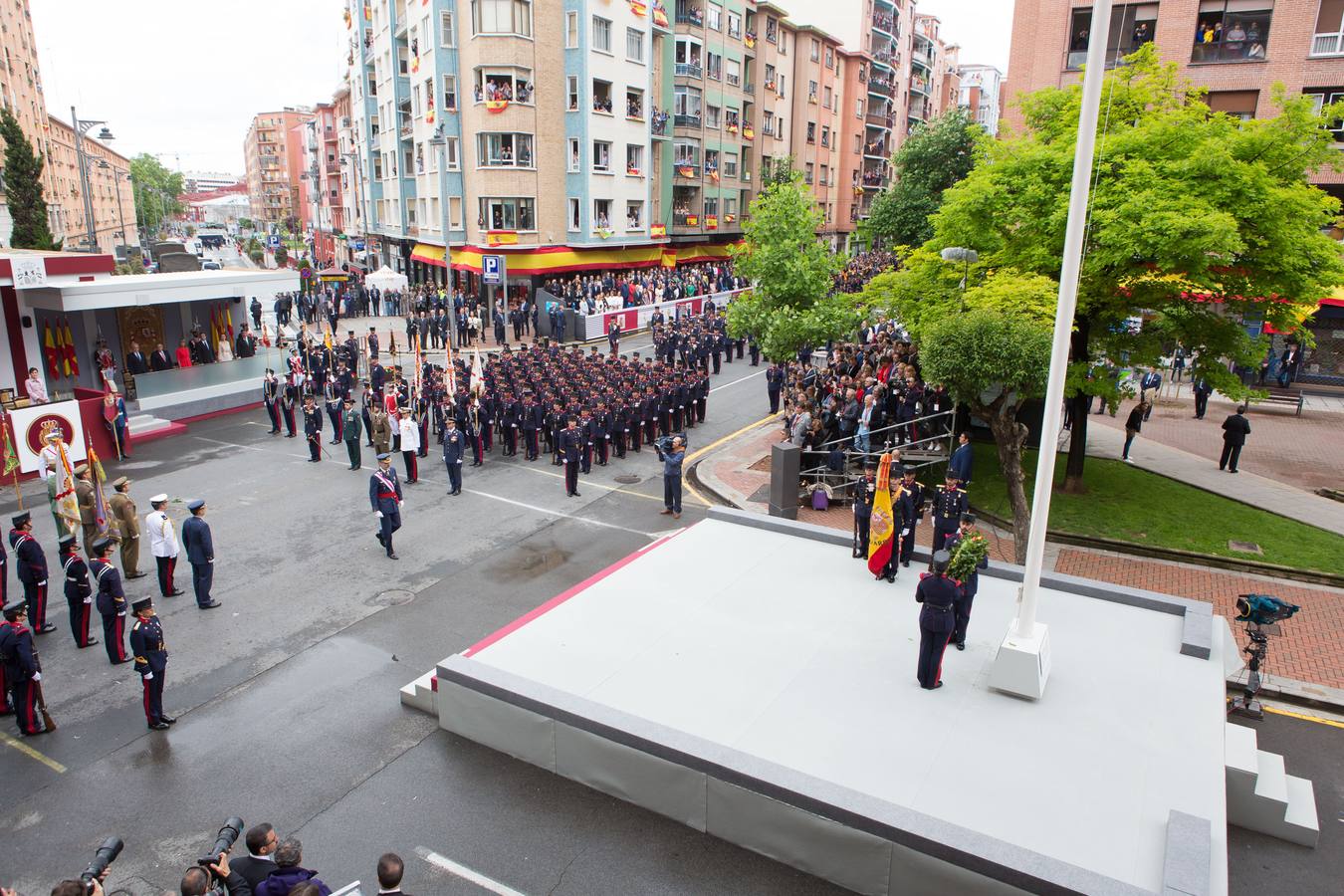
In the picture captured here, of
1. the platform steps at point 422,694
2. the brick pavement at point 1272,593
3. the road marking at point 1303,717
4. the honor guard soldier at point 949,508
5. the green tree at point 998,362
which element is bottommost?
the road marking at point 1303,717

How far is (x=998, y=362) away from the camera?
39.2 feet

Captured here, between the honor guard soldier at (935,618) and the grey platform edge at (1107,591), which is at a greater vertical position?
the honor guard soldier at (935,618)

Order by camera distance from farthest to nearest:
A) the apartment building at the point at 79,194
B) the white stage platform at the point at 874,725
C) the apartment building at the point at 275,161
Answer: the apartment building at the point at 275,161
the apartment building at the point at 79,194
the white stage platform at the point at 874,725

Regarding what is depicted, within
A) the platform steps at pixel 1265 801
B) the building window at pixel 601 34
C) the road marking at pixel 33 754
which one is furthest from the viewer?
the building window at pixel 601 34

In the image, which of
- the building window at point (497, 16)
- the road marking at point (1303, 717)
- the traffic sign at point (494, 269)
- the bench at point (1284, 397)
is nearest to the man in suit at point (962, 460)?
the road marking at point (1303, 717)

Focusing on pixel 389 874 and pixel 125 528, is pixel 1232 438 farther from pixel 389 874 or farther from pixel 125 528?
pixel 125 528

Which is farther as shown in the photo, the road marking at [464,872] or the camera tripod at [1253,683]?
the camera tripod at [1253,683]

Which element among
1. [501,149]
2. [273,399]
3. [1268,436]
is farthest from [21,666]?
[501,149]

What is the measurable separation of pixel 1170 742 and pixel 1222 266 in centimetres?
978

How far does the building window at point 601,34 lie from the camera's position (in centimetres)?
4017

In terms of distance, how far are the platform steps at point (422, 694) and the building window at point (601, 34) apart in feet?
123

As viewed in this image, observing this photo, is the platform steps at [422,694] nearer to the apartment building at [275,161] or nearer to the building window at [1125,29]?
the building window at [1125,29]

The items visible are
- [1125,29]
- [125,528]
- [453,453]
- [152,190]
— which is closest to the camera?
[125,528]

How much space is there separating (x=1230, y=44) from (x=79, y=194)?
328 feet
